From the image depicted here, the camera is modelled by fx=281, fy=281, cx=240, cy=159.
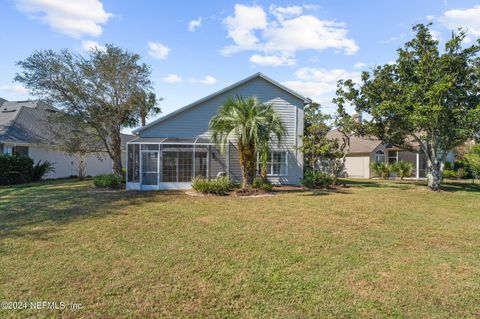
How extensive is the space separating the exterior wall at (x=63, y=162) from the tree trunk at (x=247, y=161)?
13.9 metres

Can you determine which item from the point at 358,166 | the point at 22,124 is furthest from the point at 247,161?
the point at 22,124

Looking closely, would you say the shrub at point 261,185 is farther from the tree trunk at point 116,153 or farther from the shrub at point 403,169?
the shrub at point 403,169

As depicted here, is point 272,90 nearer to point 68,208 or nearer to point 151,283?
point 68,208

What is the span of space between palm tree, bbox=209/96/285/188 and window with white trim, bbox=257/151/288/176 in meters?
3.59

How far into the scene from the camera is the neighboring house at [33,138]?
1951cm

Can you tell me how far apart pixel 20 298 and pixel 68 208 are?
595cm

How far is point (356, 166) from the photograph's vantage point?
2819 cm

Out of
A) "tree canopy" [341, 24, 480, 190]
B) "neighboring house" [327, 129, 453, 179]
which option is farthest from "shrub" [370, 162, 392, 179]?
"tree canopy" [341, 24, 480, 190]

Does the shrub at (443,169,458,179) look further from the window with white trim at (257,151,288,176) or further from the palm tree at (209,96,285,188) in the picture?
the palm tree at (209,96,285,188)

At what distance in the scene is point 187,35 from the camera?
46.4 feet

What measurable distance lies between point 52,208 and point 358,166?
25966mm

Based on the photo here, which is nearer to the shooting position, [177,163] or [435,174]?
[177,163]

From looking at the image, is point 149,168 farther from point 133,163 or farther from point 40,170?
point 40,170

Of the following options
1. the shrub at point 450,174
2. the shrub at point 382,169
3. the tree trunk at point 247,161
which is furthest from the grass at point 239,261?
the shrub at point 450,174
